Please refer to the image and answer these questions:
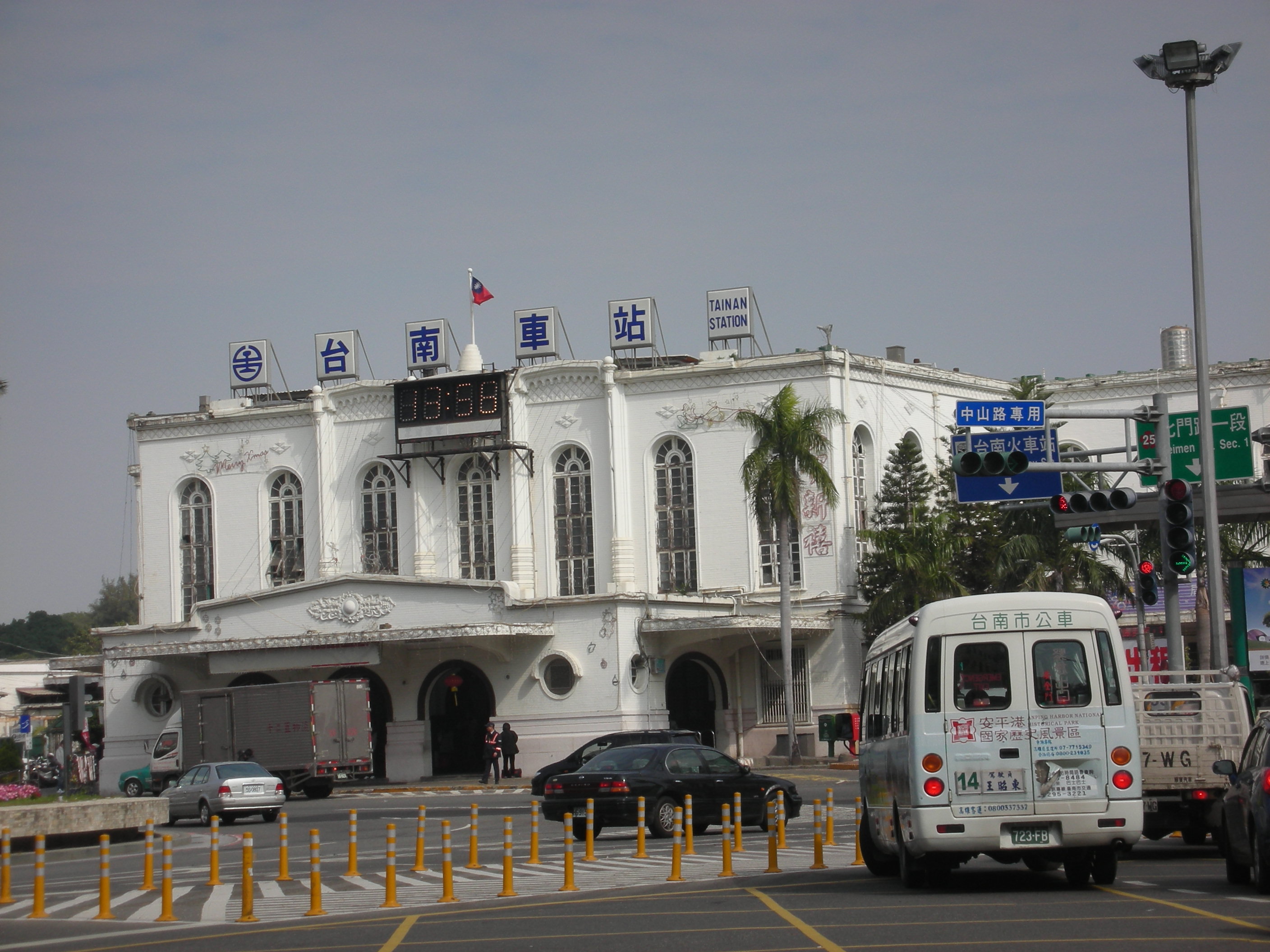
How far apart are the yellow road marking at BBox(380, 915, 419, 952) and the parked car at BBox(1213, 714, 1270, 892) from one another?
281 inches

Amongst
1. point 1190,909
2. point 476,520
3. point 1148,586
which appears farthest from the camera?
point 476,520

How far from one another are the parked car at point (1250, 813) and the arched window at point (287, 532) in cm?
4455

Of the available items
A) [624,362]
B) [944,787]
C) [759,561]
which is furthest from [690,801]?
[624,362]

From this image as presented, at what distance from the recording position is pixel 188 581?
57969mm

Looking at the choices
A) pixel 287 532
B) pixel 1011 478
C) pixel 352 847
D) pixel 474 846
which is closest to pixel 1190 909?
pixel 474 846

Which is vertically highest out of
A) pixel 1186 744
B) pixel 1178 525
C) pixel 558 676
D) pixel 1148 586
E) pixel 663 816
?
pixel 1178 525

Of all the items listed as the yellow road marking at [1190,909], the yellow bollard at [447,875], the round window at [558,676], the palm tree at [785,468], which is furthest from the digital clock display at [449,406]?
the yellow road marking at [1190,909]

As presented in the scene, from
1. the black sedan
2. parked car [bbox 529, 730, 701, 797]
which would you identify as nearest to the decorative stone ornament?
parked car [bbox 529, 730, 701, 797]

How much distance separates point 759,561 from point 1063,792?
120 ft

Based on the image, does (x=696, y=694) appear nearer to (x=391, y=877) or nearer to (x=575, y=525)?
(x=575, y=525)

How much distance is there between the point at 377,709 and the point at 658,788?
94.2 ft

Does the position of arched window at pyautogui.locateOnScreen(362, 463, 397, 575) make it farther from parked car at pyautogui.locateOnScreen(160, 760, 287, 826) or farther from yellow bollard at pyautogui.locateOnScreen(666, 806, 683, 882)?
yellow bollard at pyautogui.locateOnScreen(666, 806, 683, 882)

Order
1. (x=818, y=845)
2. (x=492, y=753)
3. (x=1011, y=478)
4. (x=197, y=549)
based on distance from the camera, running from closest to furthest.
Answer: (x=818, y=845) < (x=1011, y=478) < (x=492, y=753) < (x=197, y=549)

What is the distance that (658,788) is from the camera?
76.5 feet
